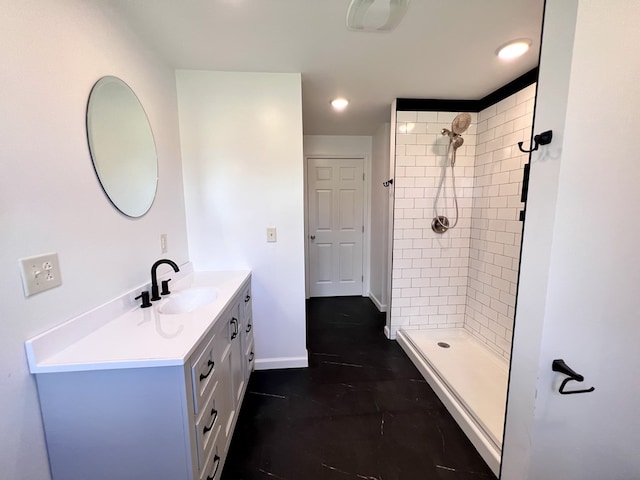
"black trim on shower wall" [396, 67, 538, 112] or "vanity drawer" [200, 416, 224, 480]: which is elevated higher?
"black trim on shower wall" [396, 67, 538, 112]

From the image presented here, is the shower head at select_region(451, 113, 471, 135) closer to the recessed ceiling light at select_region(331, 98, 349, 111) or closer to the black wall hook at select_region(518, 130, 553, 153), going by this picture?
the recessed ceiling light at select_region(331, 98, 349, 111)

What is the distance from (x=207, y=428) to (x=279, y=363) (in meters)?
1.15

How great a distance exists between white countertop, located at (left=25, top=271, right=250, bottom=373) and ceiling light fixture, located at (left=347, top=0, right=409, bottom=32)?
59.5 inches

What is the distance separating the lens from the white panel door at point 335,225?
3.56 metres

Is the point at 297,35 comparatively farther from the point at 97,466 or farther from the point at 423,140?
the point at 97,466

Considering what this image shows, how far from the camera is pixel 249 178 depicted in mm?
1908

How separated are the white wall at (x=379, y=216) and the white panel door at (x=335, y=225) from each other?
0.22 m

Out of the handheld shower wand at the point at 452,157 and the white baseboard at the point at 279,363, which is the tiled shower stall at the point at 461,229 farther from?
the white baseboard at the point at 279,363

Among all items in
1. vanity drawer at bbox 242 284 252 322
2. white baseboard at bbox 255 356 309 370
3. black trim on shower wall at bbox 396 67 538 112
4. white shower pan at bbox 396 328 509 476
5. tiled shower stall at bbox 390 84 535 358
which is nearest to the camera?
white shower pan at bbox 396 328 509 476

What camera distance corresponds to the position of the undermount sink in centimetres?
144

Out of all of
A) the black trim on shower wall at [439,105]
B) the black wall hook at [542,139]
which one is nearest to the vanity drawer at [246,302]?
the black wall hook at [542,139]

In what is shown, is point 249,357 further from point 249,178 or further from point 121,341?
point 249,178

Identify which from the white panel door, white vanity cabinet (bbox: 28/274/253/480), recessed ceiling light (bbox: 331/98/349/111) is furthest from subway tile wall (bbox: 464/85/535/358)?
white vanity cabinet (bbox: 28/274/253/480)

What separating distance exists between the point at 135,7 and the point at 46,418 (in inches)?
70.7
